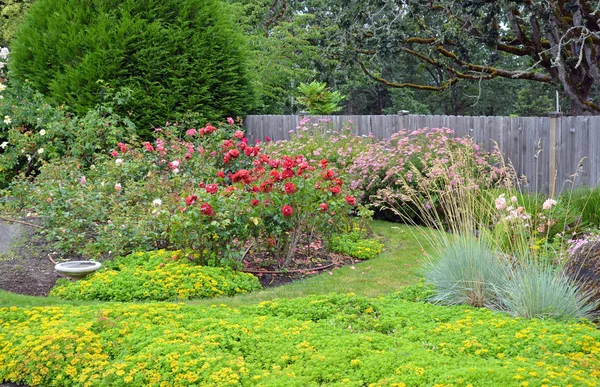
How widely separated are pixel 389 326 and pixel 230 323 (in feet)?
3.57

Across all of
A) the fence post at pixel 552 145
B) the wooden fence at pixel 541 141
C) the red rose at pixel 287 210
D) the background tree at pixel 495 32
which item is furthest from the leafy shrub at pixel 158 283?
the background tree at pixel 495 32

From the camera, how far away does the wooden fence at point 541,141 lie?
873 centimetres

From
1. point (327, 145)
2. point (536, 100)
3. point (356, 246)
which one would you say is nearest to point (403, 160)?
point (327, 145)

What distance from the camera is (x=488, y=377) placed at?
339 centimetres

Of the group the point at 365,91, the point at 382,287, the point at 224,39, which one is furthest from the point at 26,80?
the point at 365,91

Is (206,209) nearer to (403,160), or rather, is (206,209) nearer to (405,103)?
(403,160)

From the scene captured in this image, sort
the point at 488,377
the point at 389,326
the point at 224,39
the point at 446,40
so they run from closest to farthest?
the point at 488,377 < the point at 389,326 < the point at 224,39 < the point at 446,40

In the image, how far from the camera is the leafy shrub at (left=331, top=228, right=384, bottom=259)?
7.31 meters

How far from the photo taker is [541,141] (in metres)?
9.22

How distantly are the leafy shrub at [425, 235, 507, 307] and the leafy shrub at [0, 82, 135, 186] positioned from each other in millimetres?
6133

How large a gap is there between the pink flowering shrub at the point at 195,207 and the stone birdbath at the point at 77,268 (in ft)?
1.55

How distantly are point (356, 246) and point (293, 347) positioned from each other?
3538 millimetres

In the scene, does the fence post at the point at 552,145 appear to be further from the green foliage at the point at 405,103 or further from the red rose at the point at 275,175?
the green foliage at the point at 405,103

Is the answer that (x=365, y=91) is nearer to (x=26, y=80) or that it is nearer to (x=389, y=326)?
(x=26, y=80)
